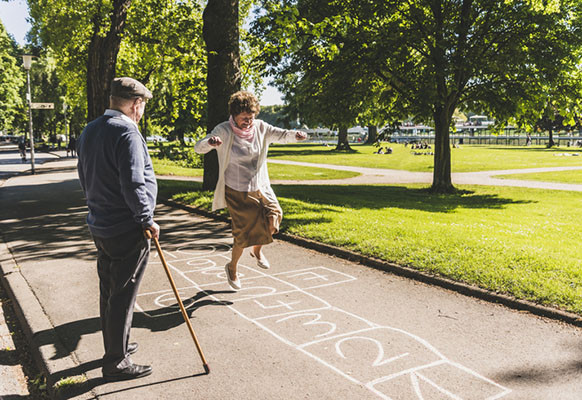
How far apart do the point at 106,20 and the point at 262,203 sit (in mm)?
12660

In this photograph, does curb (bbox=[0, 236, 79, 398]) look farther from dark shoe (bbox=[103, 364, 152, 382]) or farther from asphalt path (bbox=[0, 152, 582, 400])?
dark shoe (bbox=[103, 364, 152, 382])

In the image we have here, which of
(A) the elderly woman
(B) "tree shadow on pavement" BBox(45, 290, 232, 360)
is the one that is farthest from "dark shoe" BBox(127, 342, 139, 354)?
(A) the elderly woman

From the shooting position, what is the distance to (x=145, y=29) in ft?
65.1

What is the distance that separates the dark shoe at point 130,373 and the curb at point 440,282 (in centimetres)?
371

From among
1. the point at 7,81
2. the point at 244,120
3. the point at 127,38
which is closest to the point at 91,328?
the point at 244,120

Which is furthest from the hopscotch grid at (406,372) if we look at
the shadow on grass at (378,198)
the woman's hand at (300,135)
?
the shadow on grass at (378,198)

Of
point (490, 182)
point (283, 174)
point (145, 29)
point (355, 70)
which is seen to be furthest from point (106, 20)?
point (490, 182)

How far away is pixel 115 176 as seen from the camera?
3.54m

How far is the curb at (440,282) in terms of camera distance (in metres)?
5.04

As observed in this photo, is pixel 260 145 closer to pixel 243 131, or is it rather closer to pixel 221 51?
pixel 243 131

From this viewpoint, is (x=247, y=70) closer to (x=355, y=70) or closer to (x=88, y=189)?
(x=355, y=70)

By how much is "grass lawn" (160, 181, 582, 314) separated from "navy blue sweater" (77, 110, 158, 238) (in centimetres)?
Answer: 413

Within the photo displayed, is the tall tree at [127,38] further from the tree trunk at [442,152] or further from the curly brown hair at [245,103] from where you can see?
the curly brown hair at [245,103]

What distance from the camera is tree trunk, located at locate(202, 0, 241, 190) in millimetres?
12484
